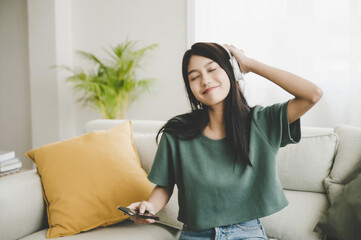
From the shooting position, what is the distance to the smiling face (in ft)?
3.59

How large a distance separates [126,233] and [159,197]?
0.25 metres

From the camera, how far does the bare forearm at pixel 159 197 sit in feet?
3.79

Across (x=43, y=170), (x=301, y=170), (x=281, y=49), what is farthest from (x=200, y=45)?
(x=281, y=49)

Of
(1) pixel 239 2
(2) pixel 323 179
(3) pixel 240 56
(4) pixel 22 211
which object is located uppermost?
(1) pixel 239 2

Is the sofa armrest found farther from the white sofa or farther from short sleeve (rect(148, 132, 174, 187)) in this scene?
short sleeve (rect(148, 132, 174, 187))

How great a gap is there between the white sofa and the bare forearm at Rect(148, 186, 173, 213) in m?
0.20

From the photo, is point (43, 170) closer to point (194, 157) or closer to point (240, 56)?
point (194, 157)

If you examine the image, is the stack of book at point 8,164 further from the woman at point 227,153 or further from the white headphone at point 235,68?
the white headphone at point 235,68

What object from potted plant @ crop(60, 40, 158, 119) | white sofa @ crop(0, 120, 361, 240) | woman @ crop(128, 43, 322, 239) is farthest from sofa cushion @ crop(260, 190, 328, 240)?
potted plant @ crop(60, 40, 158, 119)

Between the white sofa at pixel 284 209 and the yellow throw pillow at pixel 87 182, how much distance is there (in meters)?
0.06

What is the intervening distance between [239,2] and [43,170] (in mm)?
1925

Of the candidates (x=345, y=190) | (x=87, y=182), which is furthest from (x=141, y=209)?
(x=345, y=190)

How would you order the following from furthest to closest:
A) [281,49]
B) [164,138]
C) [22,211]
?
[281,49]
[22,211]
[164,138]

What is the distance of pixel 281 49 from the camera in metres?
2.28
